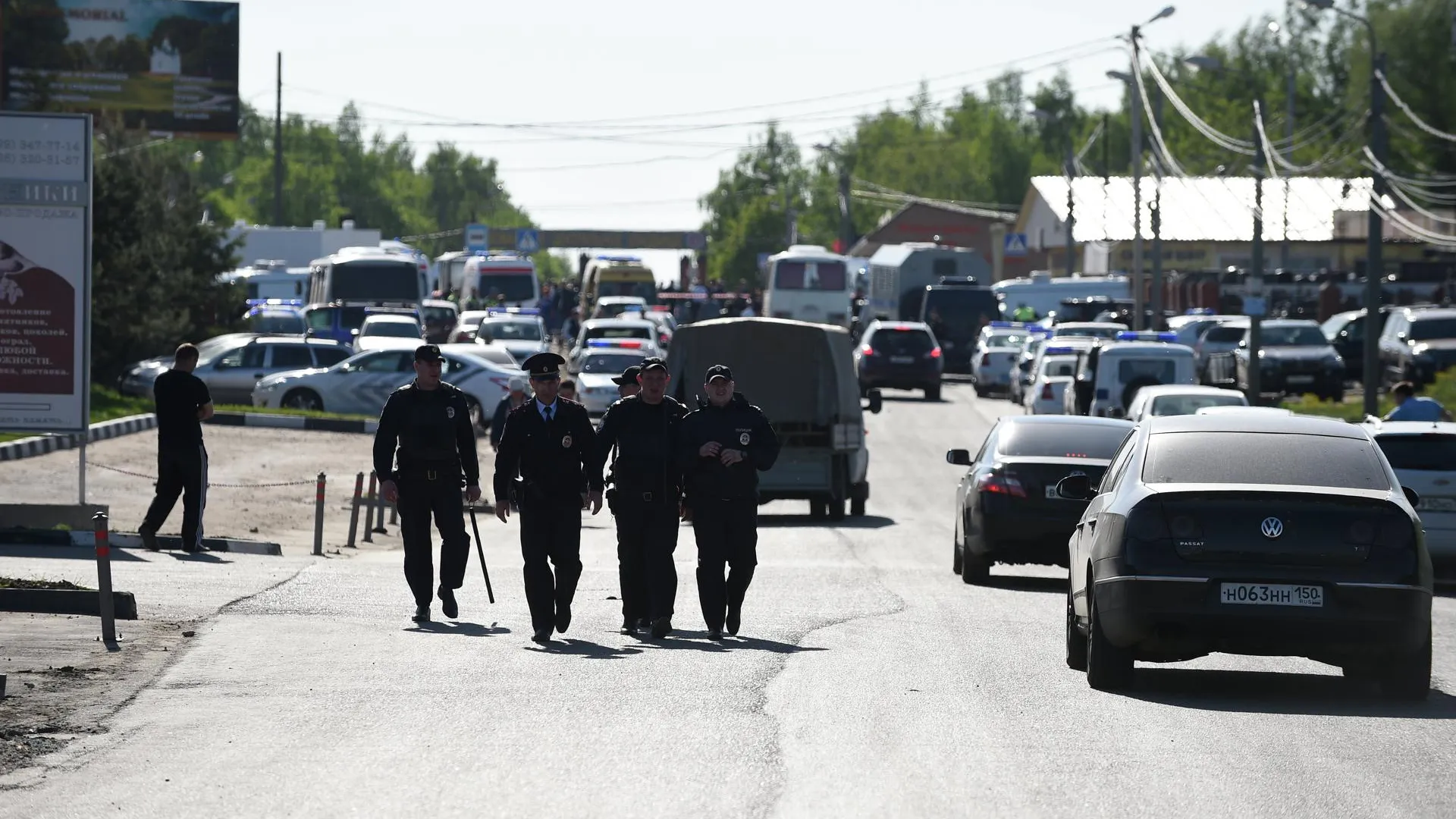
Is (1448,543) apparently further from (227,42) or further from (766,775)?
(227,42)

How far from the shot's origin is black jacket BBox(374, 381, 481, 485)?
45.5ft

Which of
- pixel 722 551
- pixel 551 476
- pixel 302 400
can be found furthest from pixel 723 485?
pixel 302 400

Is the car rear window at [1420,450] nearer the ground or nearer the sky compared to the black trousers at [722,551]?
nearer the sky

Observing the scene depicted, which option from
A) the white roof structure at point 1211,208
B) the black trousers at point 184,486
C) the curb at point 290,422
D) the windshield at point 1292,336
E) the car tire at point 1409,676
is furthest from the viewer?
the white roof structure at point 1211,208

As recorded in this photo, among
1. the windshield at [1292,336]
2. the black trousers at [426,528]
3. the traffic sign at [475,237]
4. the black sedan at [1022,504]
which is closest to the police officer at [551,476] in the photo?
the black trousers at [426,528]

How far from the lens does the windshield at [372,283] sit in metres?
58.5

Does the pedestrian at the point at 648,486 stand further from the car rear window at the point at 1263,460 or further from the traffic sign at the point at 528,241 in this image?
the traffic sign at the point at 528,241

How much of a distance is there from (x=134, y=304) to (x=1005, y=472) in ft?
88.0

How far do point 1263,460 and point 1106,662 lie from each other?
126 centimetres

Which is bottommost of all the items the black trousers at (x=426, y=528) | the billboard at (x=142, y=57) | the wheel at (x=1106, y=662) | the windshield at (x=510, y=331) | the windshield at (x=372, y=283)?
the wheel at (x=1106, y=662)

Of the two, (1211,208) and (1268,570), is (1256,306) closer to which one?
(1268,570)

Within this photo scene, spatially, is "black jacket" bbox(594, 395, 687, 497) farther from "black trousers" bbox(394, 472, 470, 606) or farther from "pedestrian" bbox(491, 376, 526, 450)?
"pedestrian" bbox(491, 376, 526, 450)

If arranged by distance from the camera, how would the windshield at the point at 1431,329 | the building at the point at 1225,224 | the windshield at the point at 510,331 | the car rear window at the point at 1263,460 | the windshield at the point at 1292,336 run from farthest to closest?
the building at the point at 1225,224 < the windshield at the point at 510,331 < the windshield at the point at 1292,336 < the windshield at the point at 1431,329 < the car rear window at the point at 1263,460

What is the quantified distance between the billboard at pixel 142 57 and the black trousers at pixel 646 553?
45.9 meters
